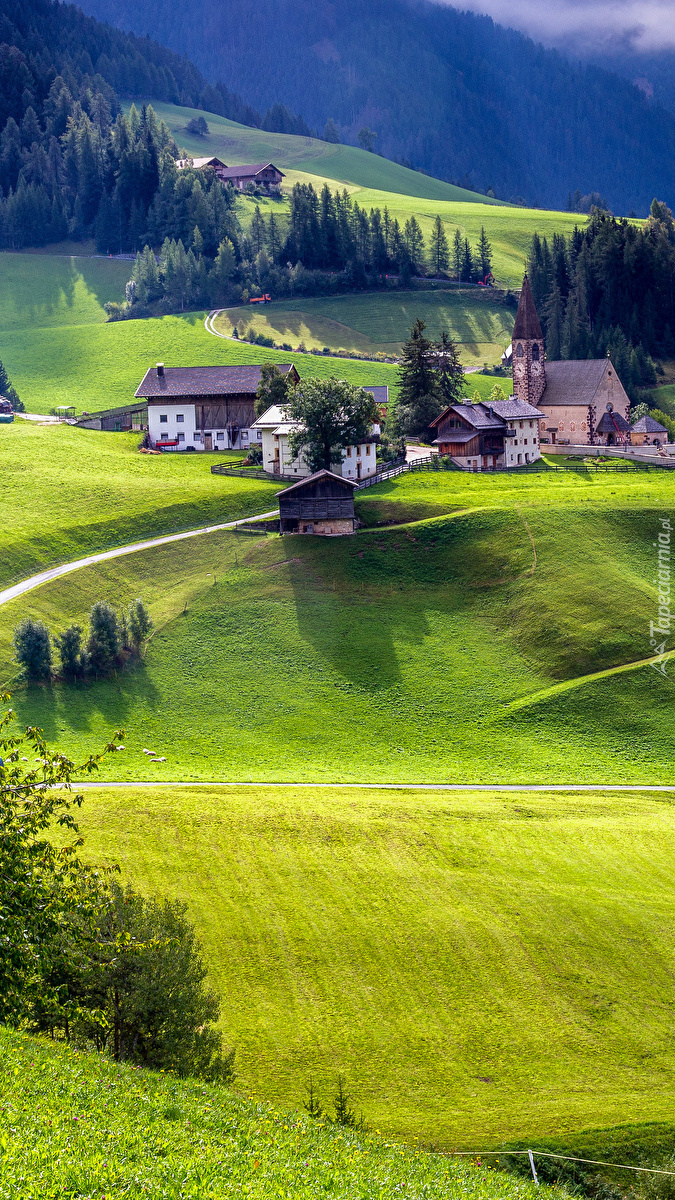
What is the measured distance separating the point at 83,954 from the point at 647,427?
349 ft

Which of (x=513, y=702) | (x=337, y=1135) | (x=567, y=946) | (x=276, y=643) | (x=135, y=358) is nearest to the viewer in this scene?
(x=337, y=1135)

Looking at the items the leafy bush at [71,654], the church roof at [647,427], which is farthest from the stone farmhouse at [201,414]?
the leafy bush at [71,654]

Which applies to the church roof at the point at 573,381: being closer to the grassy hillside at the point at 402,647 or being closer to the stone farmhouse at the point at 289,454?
the stone farmhouse at the point at 289,454

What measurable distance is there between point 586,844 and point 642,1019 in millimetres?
13428

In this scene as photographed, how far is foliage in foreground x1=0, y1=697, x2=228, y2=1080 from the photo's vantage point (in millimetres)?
23891

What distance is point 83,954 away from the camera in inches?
1067

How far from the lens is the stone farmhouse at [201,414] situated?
12256 centimetres

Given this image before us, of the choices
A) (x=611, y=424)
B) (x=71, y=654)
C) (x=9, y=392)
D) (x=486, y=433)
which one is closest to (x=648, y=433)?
(x=611, y=424)

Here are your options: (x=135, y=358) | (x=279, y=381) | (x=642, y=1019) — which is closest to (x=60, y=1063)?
(x=642, y=1019)

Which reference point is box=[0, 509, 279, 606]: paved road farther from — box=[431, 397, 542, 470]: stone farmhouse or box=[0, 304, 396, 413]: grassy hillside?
box=[0, 304, 396, 413]: grassy hillside

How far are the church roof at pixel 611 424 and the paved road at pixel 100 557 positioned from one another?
43.5 m

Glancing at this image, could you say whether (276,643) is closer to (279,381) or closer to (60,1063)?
(279,381)

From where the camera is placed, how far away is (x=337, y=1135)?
2575 centimetres

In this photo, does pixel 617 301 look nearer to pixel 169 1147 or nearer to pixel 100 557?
pixel 100 557
